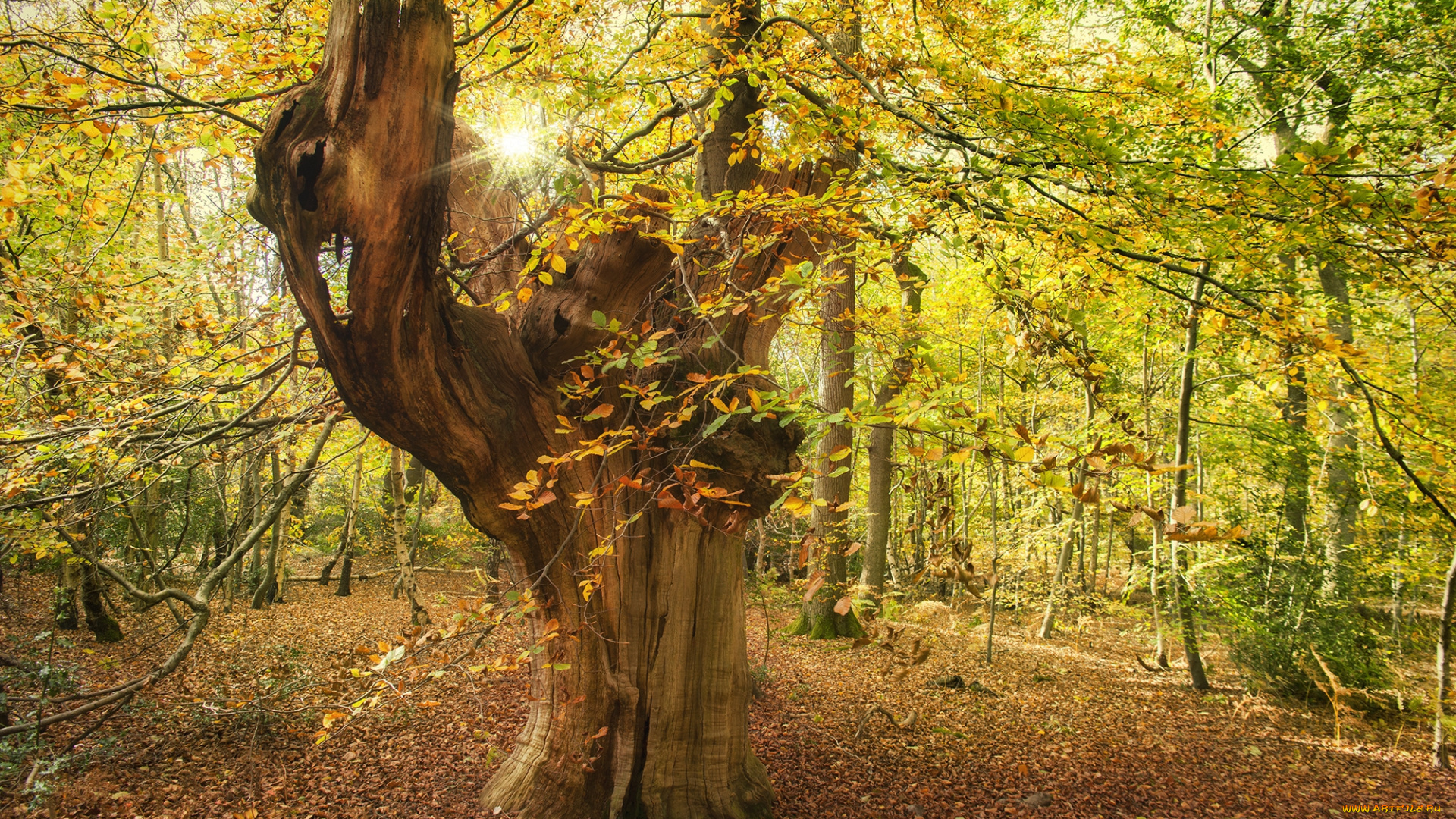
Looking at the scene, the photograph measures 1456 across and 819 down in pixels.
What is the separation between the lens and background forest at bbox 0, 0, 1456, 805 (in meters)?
2.32

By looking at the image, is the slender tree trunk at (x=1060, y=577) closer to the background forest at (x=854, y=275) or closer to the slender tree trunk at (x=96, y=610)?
the background forest at (x=854, y=275)

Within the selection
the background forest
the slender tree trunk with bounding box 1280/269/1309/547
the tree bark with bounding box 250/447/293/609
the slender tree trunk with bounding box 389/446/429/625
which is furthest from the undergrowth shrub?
the tree bark with bounding box 250/447/293/609

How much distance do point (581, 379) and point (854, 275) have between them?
175cm

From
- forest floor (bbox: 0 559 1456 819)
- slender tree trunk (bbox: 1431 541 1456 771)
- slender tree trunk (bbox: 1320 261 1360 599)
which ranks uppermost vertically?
slender tree trunk (bbox: 1320 261 1360 599)

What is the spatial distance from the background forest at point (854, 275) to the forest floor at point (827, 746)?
458 millimetres

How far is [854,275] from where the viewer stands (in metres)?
3.64

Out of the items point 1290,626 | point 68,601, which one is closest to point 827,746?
point 1290,626

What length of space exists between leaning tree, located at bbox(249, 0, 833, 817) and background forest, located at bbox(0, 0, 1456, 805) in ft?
0.44

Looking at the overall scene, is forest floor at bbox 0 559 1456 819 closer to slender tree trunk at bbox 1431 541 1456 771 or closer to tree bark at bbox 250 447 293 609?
slender tree trunk at bbox 1431 541 1456 771

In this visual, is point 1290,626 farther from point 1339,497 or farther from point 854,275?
point 854,275

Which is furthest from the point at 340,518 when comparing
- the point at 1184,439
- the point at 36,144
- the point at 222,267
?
the point at 1184,439

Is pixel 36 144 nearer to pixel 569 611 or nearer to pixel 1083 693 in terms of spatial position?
pixel 569 611

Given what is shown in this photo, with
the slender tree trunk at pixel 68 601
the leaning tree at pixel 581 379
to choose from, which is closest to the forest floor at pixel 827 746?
the slender tree trunk at pixel 68 601

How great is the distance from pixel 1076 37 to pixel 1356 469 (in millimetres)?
7113
